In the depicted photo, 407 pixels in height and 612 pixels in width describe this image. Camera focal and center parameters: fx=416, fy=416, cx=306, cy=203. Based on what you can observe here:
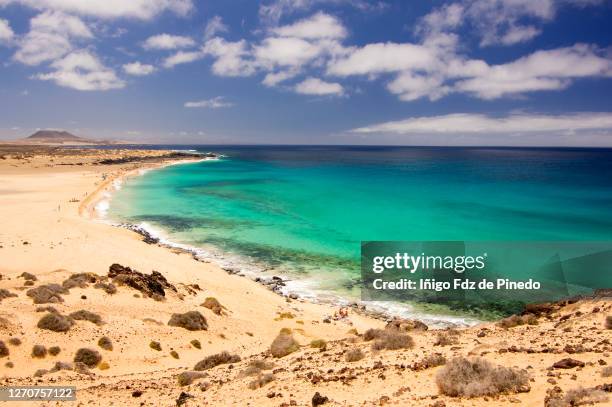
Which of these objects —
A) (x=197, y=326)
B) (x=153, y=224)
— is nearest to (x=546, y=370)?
(x=197, y=326)

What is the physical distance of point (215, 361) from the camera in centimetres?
1616

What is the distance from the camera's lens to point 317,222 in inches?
1933

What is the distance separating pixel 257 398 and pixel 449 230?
36.8 m

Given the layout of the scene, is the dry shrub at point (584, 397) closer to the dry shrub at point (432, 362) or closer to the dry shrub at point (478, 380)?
the dry shrub at point (478, 380)

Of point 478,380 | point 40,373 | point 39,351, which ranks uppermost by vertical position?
point 478,380

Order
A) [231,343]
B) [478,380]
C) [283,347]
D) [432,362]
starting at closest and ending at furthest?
[478,380]
[432,362]
[283,347]
[231,343]

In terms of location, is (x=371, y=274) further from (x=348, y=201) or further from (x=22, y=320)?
(x=348, y=201)

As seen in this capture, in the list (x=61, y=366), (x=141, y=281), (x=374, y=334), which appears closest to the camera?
(x=61, y=366)

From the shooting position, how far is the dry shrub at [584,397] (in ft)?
26.1

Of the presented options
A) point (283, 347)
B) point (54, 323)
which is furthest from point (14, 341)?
point (283, 347)

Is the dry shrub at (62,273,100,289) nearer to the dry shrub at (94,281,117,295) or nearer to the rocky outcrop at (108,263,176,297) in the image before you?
the dry shrub at (94,281,117,295)

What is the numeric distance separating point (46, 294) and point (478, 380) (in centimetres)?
1938

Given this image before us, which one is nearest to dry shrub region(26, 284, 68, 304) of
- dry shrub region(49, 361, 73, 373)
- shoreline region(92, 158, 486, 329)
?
dry shrub region(49, 361, 73, 373)

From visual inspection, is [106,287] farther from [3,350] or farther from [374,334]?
[374,334]
